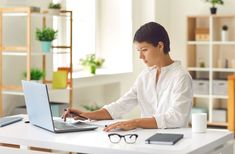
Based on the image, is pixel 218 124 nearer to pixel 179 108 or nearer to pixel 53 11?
pixel 53 11

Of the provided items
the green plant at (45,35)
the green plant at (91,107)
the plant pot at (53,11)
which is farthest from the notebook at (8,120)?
the green plant at (91,107)

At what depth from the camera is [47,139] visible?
2486mm

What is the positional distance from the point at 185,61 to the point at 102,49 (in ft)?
3.67

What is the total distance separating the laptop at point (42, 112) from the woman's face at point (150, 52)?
20.5 inches

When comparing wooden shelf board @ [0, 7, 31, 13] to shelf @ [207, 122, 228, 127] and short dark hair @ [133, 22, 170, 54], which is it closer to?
short dark hair @ [133, 22, 170, 54]

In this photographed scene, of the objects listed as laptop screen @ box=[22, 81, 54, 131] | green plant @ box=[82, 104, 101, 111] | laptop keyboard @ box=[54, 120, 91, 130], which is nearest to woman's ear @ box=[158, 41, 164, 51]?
laptop keyboard @ box=[54, 120, 91, 130]

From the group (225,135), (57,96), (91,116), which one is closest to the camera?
(225,135)

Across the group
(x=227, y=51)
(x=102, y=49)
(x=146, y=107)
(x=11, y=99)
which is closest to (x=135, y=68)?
(x=102, y=49)

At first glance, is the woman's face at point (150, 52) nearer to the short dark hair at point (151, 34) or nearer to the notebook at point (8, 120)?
the short dark hair at point (151, 34)

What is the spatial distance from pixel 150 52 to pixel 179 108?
38 cm

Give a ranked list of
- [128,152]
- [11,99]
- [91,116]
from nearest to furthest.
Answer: [128,152], [91,116], [11,99]

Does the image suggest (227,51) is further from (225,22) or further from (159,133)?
(159,133)

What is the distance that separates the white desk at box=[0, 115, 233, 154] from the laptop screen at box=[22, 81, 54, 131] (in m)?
0.05

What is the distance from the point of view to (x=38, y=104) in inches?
107
